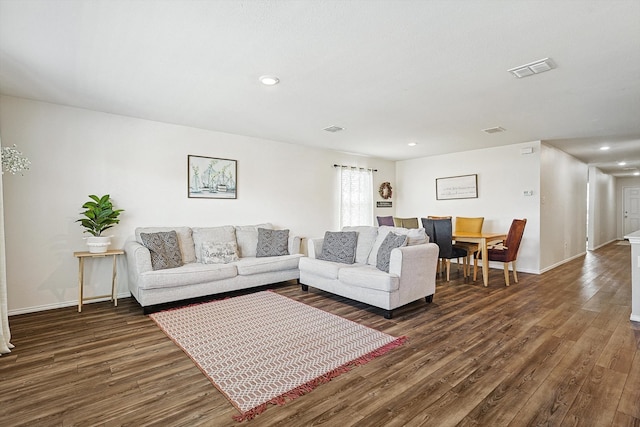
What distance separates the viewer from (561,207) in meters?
6.41

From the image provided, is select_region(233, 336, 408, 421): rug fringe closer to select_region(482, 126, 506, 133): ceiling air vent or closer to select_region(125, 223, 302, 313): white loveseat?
select_region(125, 223, 302, 313): white loveseat

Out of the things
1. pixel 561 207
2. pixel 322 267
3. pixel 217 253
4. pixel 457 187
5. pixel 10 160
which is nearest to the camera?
pixel 10 160

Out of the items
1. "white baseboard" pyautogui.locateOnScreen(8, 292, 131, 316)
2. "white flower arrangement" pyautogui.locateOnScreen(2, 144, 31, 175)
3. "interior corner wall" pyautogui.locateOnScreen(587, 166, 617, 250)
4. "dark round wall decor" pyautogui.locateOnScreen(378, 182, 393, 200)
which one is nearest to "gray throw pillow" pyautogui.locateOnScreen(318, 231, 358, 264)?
"white baseboard" pyautogui.locateOnScreen(8, 292, 131, 316)

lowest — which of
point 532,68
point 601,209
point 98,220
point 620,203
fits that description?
point 98,220

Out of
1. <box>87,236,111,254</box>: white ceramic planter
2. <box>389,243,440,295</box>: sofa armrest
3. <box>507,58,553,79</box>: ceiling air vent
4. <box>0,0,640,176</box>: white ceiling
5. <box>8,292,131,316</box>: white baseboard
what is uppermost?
<box>0,0,640,176</box>: white ceiling

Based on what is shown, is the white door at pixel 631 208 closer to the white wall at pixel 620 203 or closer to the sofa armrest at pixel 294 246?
the white wall at pixel 620 203

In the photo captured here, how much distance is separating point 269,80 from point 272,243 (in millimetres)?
2517

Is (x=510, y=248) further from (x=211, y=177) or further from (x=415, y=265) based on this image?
(x=211, y=177)

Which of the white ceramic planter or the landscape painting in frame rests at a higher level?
the landscape painting in frame

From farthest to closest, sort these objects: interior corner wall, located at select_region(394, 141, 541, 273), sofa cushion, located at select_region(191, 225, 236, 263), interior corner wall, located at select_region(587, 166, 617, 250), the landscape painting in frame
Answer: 1. interior corner wall, located at select_region(587, 166, 617, 250)
2. interior corner wall, located at select_region(394, 141, 541, 273)
3. the landscape painting in frame
4. sofa cushion, located at select_region(191, 225, 236, 263)

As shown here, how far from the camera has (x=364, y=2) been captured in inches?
72.4

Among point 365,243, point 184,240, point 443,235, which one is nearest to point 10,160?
point 184,240

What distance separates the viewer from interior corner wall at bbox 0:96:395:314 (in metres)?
3.47

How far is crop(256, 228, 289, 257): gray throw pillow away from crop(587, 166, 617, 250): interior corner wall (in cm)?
884
